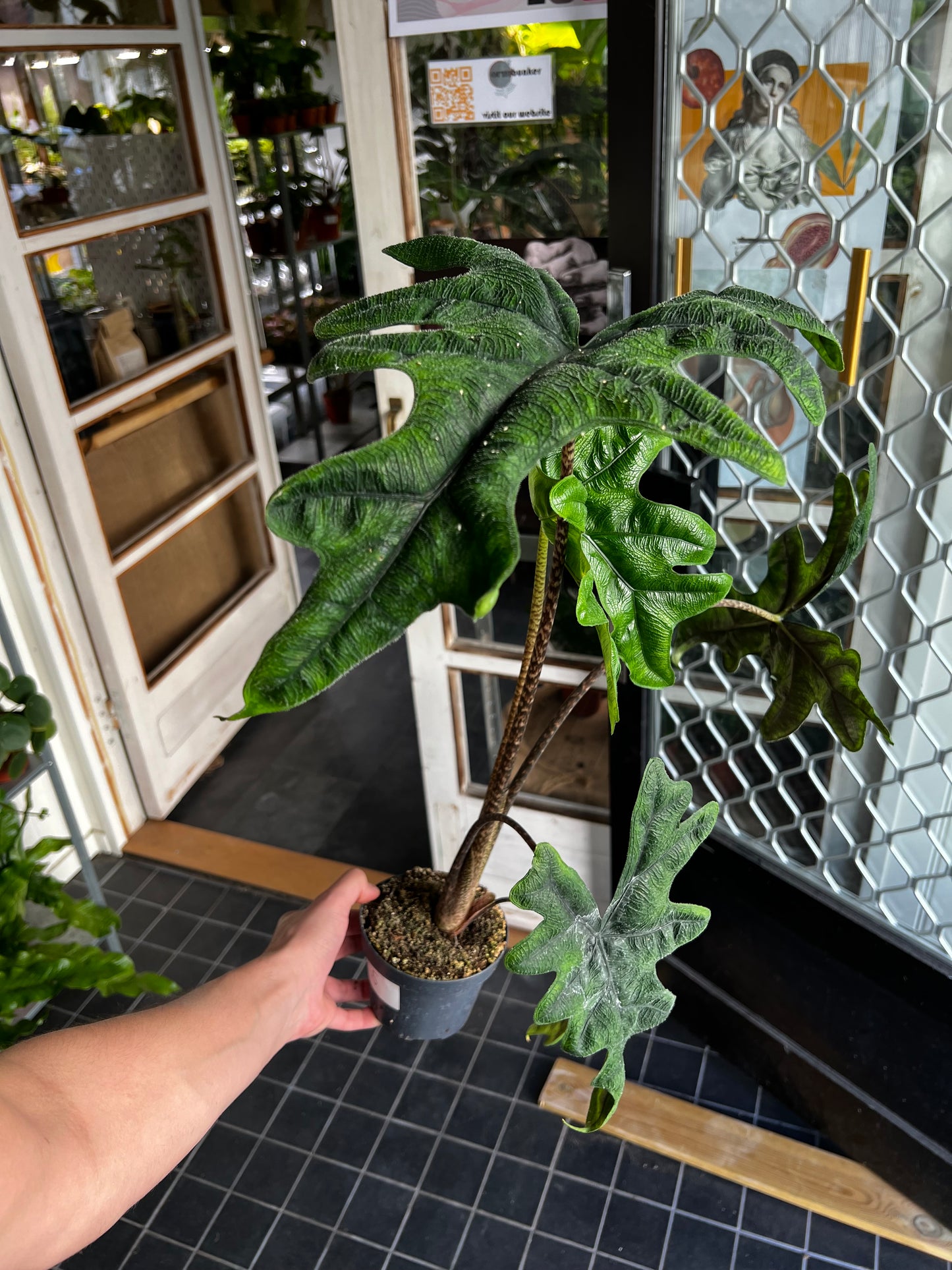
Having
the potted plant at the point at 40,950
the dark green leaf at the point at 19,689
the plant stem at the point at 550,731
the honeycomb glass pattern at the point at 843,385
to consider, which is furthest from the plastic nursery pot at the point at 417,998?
the dark green leaf at the point at 19,689

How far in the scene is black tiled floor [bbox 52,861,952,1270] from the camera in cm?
153

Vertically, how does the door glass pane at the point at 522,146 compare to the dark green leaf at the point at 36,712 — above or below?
above

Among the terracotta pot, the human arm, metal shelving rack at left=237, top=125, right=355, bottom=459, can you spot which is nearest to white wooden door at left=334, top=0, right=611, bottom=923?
the human arm

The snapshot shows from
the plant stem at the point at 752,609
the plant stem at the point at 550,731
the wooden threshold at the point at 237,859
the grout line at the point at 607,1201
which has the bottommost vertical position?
the grout line at the point at 607,1201

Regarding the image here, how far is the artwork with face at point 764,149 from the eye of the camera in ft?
4.01

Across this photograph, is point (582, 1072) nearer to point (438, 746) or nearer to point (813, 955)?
point (813, 955)

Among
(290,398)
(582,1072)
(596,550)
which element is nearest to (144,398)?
(582,1072)

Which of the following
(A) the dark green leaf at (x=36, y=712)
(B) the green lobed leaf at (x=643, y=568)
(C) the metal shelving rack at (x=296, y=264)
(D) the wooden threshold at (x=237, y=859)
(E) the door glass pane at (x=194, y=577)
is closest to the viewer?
(B) the green lobed leaf at (x=643, y=568)

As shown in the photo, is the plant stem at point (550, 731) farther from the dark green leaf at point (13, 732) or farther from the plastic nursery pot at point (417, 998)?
the dark green leaf at point (13, 732)

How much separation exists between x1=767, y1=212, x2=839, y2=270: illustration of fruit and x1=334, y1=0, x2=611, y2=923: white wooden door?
2.01ft

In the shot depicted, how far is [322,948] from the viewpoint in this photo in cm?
109

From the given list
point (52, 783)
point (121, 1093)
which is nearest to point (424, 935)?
point (121, 1093)

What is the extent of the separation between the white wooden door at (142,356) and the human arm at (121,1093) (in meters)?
1.43

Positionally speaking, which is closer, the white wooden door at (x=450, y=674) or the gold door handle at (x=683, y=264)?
the gold door handle at (x=683, y=264)
